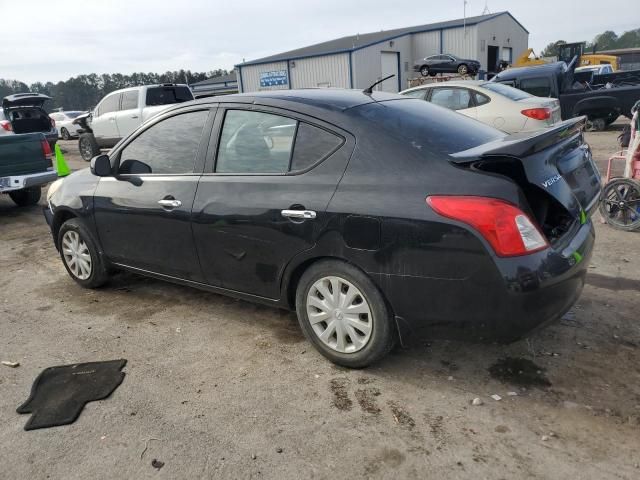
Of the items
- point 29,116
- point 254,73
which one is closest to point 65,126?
point 29,116

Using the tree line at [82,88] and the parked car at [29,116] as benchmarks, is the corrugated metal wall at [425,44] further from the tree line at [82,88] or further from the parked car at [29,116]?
the tree line at [82,88]

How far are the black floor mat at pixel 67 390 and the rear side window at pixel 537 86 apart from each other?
12.6 metres

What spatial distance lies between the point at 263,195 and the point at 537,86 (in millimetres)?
12042

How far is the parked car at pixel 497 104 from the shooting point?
895 centimetres

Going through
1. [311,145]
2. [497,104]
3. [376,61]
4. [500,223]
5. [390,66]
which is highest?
[376,61]

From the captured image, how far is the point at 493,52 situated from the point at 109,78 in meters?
79.9

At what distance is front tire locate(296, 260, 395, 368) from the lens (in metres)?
2.93

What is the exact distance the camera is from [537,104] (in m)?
9.07

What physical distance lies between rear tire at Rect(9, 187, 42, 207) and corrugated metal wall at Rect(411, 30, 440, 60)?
31424 mm

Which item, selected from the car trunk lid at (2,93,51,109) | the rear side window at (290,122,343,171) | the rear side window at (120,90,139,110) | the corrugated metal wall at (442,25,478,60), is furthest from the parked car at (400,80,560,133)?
the corrugated metal wall at (442,25,478,60)

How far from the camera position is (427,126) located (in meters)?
3.17

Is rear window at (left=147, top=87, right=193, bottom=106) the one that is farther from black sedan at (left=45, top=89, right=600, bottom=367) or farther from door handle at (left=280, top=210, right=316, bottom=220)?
door handle at (left=280, top=210, right=316, bottom=220)

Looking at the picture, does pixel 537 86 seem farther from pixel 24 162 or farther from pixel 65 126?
pixel 65 126

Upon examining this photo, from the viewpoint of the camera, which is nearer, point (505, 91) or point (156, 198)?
point (156, 198)
